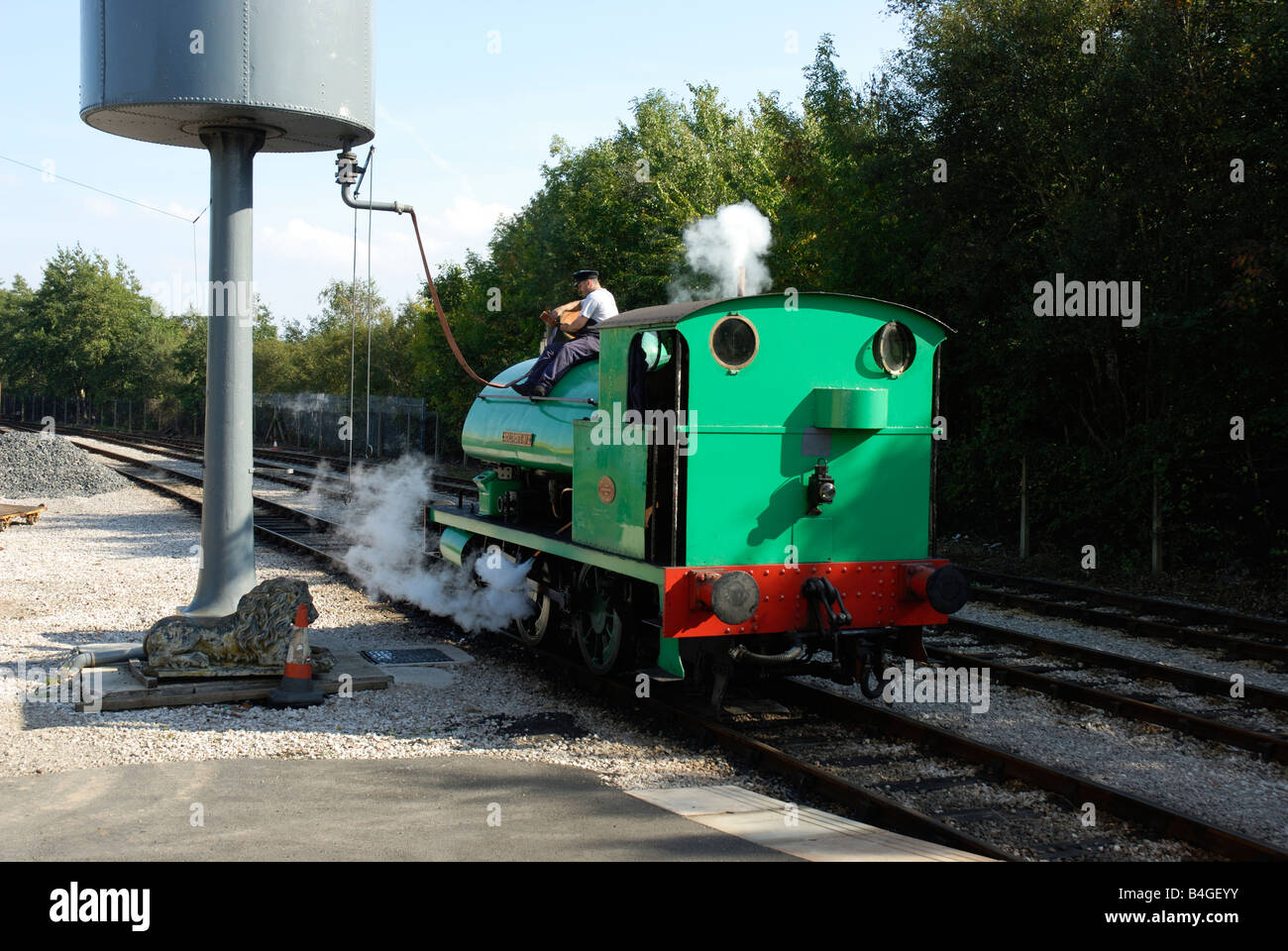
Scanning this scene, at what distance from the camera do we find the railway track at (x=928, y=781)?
575cm

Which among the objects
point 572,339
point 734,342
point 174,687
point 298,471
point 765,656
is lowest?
point 174,687

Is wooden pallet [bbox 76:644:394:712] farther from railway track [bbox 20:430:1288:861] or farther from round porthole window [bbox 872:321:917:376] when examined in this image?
round porthole window [bbox 872:321:917:376]

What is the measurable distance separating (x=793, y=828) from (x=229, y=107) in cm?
693

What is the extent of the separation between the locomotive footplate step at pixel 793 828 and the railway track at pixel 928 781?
0.23 m

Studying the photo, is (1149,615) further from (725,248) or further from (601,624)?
(601,624)

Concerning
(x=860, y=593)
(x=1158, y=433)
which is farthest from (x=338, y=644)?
(x=1158, y=433)

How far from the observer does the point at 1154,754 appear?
24.6ft

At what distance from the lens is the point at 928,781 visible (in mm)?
6832

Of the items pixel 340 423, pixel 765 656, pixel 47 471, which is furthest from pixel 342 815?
pixel 340 423

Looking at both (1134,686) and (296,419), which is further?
(296,419)

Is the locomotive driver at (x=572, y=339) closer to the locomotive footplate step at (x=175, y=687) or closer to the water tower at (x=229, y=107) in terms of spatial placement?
the water tower at (x=229, y=107)

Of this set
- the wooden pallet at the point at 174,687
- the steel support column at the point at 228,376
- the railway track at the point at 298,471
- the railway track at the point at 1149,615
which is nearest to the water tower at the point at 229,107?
the steel support column at the point at 228,376

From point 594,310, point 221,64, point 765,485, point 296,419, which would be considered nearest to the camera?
point 765,485
